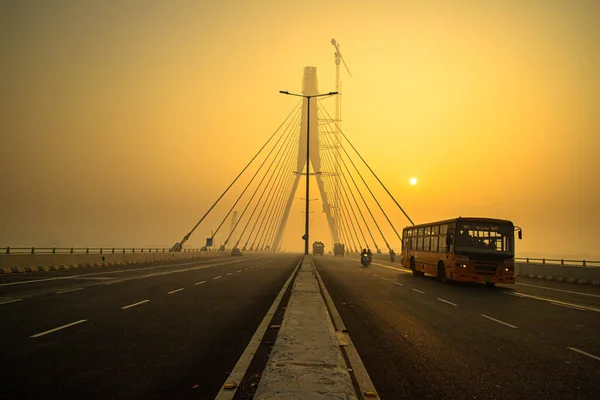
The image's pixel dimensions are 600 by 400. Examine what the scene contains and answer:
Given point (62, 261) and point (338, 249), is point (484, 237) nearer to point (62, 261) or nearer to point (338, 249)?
point (62, 261)

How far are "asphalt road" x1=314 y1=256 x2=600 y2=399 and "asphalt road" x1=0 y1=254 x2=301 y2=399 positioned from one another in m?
2.24

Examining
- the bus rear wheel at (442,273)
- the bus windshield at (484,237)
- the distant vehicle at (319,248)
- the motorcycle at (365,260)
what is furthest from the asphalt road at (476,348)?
the distant vehicle at (319,248)

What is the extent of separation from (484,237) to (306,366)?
1962cm

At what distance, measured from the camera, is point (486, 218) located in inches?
938

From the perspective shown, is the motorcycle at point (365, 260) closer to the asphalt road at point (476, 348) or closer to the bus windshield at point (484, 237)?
the bus windshield at point (484, 237)

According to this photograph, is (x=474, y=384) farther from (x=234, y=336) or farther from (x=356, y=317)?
(x=356, y=317)

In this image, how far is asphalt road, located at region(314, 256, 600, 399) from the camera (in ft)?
19.0

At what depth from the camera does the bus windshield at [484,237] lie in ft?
75.6

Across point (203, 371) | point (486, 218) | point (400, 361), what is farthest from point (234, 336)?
point (486, 218)

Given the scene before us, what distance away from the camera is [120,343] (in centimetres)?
799

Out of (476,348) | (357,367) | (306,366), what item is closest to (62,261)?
(476,348)

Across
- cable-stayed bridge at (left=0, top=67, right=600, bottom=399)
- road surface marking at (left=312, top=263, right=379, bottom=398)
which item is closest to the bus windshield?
cable-stayed bridge at (left=0, top=67, right=600, bottom=399)

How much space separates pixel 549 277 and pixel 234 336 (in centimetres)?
3010

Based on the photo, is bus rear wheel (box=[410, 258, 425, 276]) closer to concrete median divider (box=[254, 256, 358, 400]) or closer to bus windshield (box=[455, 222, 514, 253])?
bus windshield (box=[455, 222, 514, 253])
